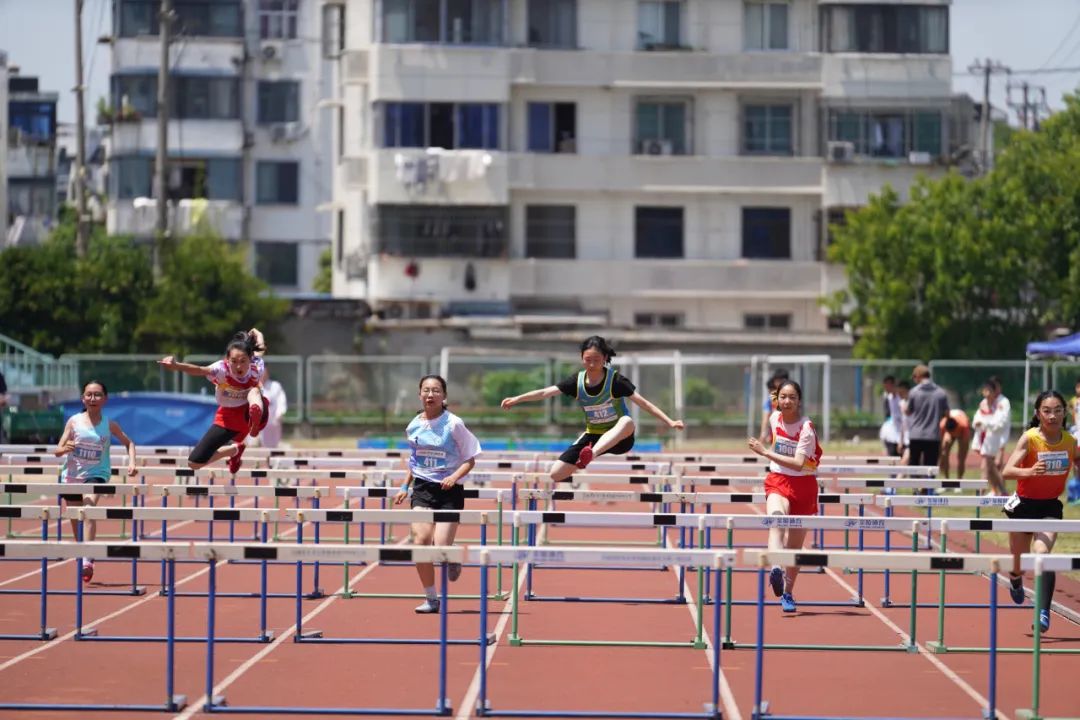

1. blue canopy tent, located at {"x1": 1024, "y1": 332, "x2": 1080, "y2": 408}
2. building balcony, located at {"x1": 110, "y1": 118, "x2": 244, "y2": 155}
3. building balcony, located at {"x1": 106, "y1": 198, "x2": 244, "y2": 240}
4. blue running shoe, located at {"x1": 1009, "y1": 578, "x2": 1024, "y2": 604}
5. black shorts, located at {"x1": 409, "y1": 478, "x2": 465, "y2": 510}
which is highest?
building balcony, located at {"x1": 110, "y1": 118, "x2": 244, "y2": 155}

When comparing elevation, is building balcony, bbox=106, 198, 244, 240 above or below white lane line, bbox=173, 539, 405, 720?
above

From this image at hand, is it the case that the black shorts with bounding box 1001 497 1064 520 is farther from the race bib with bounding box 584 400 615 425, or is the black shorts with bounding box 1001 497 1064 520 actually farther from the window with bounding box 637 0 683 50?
the window with bounding box 637 0 683 50

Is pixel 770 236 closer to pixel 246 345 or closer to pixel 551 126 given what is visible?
pixel 551 126

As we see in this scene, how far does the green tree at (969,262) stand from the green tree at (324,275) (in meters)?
22.8

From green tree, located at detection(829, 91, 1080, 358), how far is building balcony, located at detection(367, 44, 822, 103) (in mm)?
6003

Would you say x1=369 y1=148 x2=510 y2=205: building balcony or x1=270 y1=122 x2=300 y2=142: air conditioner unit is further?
x1=270 y1=122 x2=300 y2=142: air conditioner unit

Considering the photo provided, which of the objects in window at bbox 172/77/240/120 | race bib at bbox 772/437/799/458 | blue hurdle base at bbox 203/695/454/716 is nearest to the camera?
blue hurdle base at bbox 203/695/454/716

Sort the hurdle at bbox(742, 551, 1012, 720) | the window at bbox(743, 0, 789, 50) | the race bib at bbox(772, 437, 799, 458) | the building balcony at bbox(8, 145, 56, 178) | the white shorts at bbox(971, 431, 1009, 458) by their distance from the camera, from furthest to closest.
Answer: the building balcony at bbox(8, 145, 56, 178) → the window at bbox(743, 0, 789, 50) → the white shorts at bbox(971, 431, 1009, 458) → the race bib at bbox(772, 437, 799, 458) → the hurdle at bbox(742, 551, 1012, 720)

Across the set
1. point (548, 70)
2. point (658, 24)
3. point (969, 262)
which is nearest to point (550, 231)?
point (548, 70)

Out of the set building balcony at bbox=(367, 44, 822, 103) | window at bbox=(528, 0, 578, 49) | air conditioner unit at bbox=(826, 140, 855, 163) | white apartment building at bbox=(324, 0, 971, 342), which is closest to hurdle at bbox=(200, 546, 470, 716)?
white apartment building at bbox=(324, 0, 971, 342)

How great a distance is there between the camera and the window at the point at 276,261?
65125mm

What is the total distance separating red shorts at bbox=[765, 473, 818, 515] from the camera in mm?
14523

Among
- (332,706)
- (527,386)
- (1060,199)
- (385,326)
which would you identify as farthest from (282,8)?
(332,706)

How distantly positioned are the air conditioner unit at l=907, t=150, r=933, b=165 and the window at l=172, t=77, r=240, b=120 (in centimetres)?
2338
